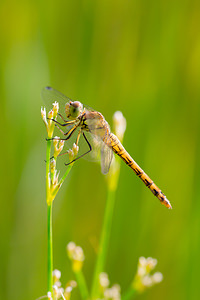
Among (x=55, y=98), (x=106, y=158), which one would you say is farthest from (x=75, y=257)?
(x=55, y=98)

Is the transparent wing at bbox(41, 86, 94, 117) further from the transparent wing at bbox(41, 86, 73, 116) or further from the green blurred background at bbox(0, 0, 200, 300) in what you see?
the green blurred background at bbox(0, 0, 200, 300)

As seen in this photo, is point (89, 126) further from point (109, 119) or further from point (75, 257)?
point (75, 257)

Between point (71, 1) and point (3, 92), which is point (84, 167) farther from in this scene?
point (71, 1)

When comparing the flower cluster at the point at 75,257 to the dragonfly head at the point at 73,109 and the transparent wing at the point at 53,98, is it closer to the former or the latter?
the dragonfly head at the point at 73,109

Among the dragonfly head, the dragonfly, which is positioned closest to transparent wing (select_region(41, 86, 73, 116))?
the dragonfly

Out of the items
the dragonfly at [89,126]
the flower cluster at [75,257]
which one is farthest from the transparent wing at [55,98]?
the flower cluster at [75,257]
